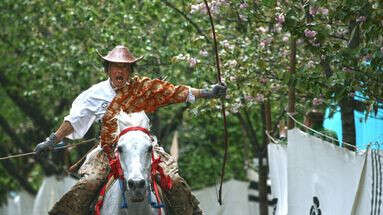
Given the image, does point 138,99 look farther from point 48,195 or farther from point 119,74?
point 48,195

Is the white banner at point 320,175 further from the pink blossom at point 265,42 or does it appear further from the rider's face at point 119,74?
the pink blossom at point 265,42

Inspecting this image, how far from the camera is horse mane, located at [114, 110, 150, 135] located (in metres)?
9.97

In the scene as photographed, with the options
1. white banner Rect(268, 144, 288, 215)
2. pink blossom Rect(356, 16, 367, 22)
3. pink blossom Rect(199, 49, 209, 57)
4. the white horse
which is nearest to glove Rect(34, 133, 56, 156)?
the white horse

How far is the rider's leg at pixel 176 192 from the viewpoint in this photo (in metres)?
10.8

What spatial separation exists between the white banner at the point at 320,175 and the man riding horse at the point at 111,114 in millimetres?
1442

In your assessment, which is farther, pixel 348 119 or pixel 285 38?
pixel 285 38

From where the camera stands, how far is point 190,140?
29984 mm

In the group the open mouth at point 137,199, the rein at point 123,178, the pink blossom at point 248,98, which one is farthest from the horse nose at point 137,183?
the pink blossom at point 248,98

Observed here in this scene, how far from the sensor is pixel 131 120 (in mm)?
10008

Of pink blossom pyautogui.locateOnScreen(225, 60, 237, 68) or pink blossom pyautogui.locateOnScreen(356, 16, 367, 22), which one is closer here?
pink blossom pyautogui.locateOnScreen(356, 16, 367, 22)

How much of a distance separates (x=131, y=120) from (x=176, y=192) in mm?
1152

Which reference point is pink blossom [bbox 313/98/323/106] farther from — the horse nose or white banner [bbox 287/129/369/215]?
the horse nose

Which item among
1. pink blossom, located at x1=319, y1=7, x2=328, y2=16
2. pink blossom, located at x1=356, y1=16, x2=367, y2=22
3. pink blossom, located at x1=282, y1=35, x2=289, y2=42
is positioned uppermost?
pink blossom, located at x1=356, y1=16, x2=367, y2=22

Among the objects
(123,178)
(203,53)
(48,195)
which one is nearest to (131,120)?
(123,178)
